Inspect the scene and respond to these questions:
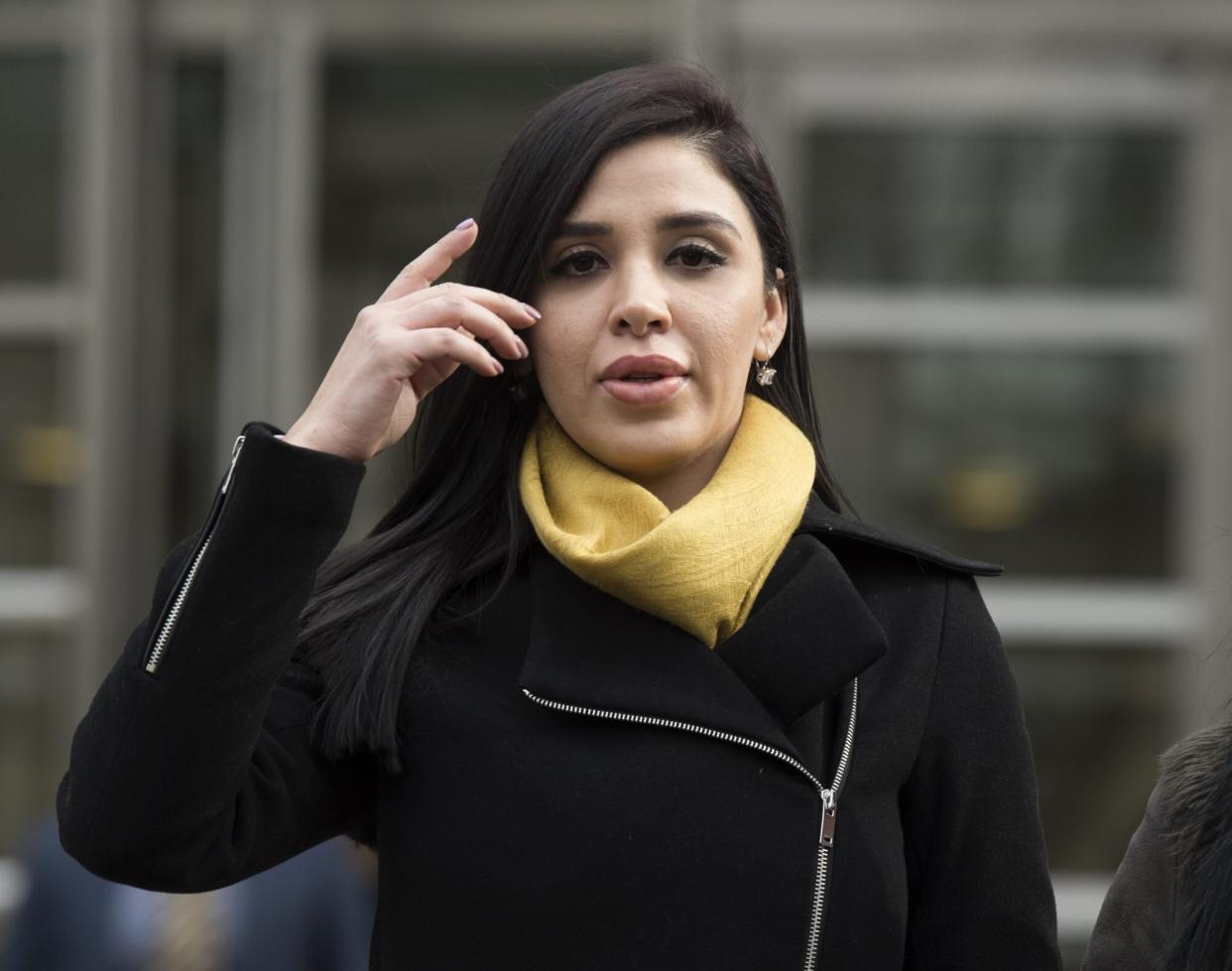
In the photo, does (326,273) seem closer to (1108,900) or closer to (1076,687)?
(1076,687)

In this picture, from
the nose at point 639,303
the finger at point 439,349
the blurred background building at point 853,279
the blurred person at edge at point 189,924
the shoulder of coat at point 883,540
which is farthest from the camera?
→ the blurred background building at point 853,279

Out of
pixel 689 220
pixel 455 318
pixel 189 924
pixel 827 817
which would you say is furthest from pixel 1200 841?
pixel 189 924

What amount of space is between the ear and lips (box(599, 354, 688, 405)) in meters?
0.19

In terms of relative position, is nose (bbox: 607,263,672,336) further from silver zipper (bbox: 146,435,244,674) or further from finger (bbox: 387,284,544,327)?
silver zipper (bbox: 146,435,244,674)

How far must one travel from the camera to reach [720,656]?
237 centimetres

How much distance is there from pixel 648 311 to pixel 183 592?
23.4 inches

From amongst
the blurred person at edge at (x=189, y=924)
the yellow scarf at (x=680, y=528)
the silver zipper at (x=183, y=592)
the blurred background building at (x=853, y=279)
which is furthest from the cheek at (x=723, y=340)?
the blurred background building at (x=853, y=279)

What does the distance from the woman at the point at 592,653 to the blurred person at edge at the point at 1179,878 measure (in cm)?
10

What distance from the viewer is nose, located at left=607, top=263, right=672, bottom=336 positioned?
2.32m

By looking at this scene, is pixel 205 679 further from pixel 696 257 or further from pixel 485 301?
pixel 696 257

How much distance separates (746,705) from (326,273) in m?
4.05

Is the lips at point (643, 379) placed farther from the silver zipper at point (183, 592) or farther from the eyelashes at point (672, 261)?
the silver zipper at point (183, 592)

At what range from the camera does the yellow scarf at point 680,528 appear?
2301mm

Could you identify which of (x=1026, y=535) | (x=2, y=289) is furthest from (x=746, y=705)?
(x=2, y=289)
